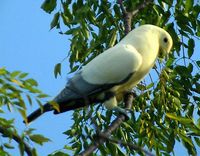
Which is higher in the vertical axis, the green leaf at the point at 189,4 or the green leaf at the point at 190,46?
the green leaf at the point at 189,4

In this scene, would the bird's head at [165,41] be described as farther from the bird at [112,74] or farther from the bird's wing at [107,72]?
the bird's wing at [107,72]

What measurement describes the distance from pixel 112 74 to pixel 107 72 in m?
0.02

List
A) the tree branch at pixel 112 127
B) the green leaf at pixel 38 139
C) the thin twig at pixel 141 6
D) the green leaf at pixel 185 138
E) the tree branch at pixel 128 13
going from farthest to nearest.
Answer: the thin twig at pixel 141 6 < the tree branch at pixel 128 13 < the green leaf at pixel 185 138 < the green leaf at pixel 38 139 < the tree branch at pixel 112 127

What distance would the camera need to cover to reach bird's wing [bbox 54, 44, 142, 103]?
Answer: 2326mm

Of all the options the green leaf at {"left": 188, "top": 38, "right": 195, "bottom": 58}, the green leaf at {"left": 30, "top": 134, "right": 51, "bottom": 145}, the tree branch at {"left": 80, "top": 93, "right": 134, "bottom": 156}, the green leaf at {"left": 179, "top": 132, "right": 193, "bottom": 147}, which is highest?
the green leaf at {"left": 30, "top": 134, "right": 51, "bottom": 145}

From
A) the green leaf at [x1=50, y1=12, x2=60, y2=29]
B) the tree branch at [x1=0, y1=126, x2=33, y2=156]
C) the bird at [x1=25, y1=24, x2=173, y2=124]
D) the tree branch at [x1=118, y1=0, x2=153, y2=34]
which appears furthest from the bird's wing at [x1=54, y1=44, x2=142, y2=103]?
the green leaf at [x1=50, y1=12, x2=60, y2=29]

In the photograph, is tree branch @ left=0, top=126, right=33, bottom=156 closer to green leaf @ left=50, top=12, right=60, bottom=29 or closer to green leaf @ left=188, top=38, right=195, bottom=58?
green leaf @ left=50, top=12, right=60, bottom=29

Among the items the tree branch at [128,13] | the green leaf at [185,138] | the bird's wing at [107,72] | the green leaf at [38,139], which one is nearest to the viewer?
the green leaf at [38,139]

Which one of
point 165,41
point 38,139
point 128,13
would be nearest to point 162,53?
point 165,41

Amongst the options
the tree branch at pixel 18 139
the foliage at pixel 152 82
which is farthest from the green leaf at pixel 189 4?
the tree branch at pixel 18 139

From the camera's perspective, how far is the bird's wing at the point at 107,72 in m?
2.33

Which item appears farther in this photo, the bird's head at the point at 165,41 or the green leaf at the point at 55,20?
the green leaf at the point at 55,20

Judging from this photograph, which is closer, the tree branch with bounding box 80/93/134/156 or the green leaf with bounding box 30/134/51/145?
the tree branch with bounding box 80/93/134/156

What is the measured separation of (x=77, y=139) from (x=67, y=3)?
24.8 inches
